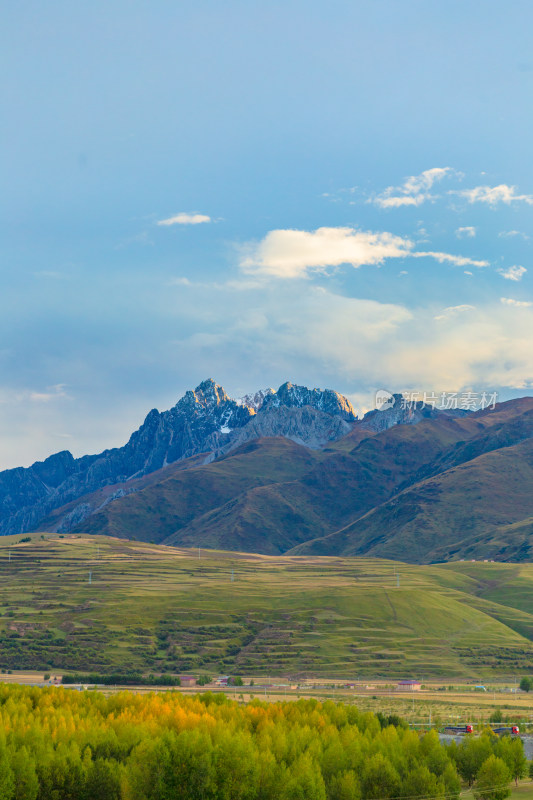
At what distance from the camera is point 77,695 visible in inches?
5354

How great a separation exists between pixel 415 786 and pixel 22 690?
74.8m

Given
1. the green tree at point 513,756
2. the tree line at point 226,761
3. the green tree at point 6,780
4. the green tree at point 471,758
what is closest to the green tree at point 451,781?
the tree line at point 226,761

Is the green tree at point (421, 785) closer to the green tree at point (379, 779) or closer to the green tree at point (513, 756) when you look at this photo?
A: the green tree at point (379, 779)

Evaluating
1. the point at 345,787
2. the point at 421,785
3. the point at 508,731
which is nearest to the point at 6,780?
the point at 345,787

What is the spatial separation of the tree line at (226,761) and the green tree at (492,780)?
0.47 ft

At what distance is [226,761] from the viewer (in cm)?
9144

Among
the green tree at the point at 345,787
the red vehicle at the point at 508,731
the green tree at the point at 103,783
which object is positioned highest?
the green tree at the point at 345,787

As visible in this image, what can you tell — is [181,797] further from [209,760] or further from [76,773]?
[76,773]

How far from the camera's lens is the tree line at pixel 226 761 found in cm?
9019

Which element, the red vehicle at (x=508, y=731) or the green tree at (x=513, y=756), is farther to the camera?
the red vehicle at (x=508, y=731)

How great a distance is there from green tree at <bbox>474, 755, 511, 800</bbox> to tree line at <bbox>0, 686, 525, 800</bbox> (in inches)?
5.6

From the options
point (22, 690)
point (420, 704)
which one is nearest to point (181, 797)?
point (22, 690)

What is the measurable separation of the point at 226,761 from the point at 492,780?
30.6 metres

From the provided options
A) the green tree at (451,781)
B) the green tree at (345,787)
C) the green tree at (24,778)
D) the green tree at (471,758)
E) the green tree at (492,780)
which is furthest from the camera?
the green tree at (471,758)
